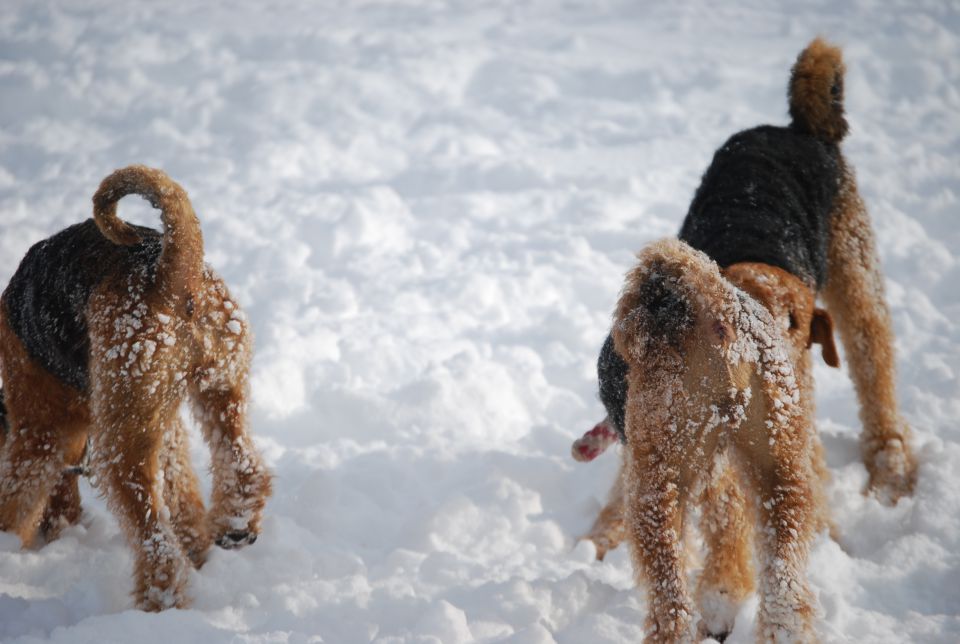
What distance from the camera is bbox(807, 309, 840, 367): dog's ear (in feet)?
10.9

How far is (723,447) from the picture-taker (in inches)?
108

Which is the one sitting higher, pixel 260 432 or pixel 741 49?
pixel 741 49

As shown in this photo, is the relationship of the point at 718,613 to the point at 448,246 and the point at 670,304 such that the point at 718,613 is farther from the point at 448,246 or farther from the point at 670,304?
the point at 448,246

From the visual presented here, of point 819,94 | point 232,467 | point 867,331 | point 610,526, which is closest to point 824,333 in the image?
point 867,331

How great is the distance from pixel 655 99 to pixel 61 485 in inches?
311

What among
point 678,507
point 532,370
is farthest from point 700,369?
point 532,370

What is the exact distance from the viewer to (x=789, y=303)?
3211mm

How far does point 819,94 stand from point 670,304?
8.02 feet

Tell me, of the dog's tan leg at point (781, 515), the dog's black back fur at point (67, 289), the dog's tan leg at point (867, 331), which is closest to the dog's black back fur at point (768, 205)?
the dog's tan leg at point (867, 331)

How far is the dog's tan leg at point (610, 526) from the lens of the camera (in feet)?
12.7

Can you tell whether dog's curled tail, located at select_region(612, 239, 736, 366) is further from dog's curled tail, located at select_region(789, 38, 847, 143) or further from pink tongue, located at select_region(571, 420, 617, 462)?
dog's curled tail, located at select_region(789, 38, 847, 143)

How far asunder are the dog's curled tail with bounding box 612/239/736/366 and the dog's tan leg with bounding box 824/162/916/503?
1.95m

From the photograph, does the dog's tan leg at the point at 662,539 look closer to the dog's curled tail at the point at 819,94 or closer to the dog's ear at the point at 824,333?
the dog's ear at the point at 824,333

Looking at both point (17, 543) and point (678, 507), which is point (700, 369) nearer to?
point (678, 507)
